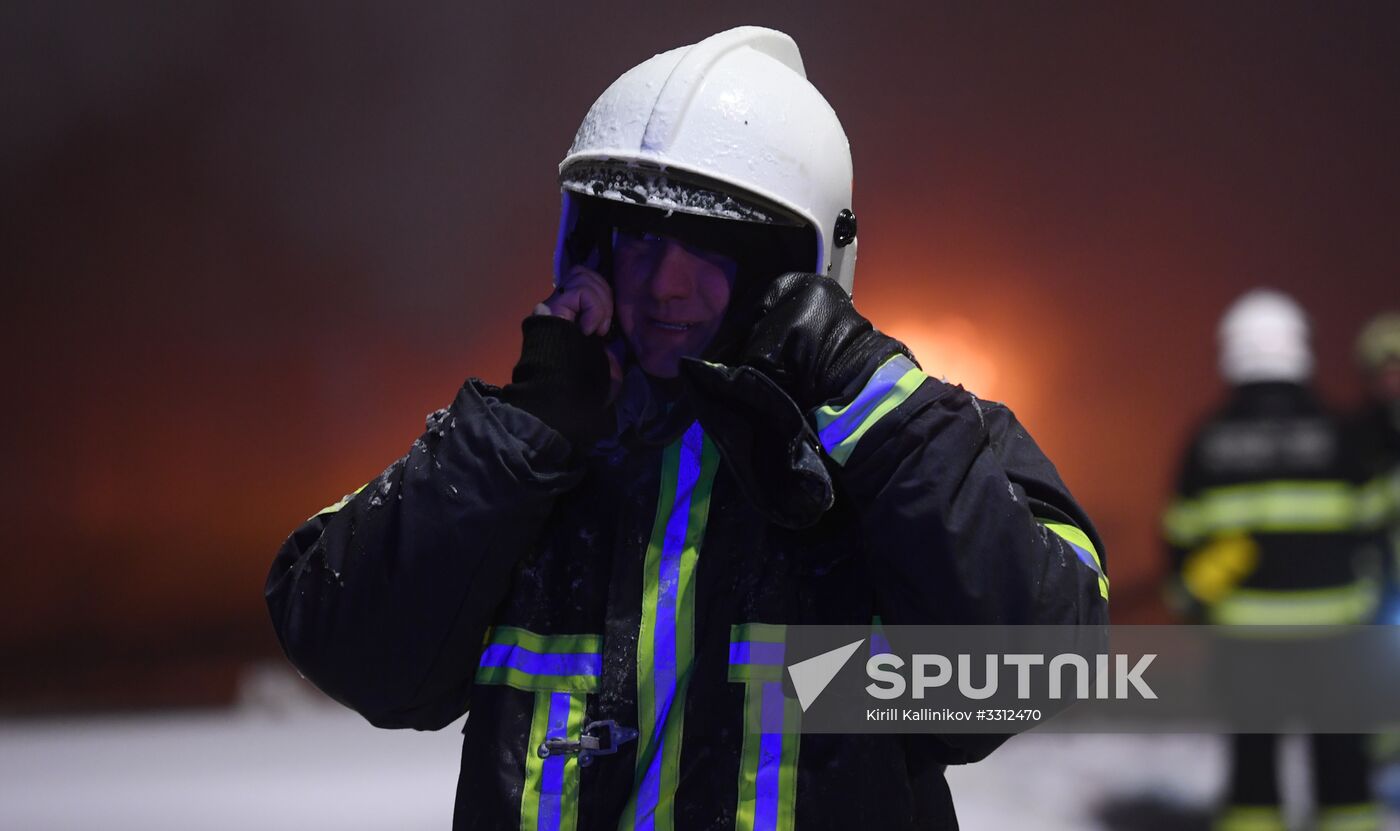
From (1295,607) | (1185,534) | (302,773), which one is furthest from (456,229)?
(1295,607)

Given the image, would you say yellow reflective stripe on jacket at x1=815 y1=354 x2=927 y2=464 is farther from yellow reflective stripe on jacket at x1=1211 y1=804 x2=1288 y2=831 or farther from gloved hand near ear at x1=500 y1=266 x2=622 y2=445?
yellow reflective stripe on jacket at x1=1211 y1=804 x2=1288 y2=831

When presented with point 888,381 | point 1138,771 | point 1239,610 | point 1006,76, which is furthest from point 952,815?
point 1006,76

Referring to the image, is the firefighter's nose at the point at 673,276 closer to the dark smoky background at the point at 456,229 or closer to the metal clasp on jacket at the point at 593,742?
the metal clasp on jacket at the point at 593,742

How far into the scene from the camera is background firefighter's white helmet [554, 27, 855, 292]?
1.17 meters

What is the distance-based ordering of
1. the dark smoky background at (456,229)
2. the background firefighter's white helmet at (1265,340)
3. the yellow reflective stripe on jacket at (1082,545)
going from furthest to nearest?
the dark smoky background at (456,229), the background firefighter's white helmet at (1265,340), the yellow reflective stripe on jacket at (1082,545)

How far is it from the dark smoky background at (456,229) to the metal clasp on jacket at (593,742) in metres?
2.43

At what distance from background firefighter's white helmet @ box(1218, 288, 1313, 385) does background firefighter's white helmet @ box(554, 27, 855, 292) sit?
2195 millimetres

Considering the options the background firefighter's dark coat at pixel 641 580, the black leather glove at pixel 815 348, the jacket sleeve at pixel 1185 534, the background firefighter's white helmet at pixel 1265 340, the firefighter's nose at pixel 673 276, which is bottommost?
the background firefighter's dark coat at pixel 641 580

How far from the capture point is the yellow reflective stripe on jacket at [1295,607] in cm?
282

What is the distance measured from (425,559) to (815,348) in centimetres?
36

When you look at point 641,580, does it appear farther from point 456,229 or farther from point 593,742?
point 456,229

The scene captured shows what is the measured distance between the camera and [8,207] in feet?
11.4

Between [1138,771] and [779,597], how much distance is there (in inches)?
104

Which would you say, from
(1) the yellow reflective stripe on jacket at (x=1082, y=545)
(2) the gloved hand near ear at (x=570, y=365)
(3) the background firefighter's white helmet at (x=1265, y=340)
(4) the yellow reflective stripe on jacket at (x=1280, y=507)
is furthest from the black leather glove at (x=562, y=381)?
(3) the background firefighter's white helmet at (x=1265, y=340)
